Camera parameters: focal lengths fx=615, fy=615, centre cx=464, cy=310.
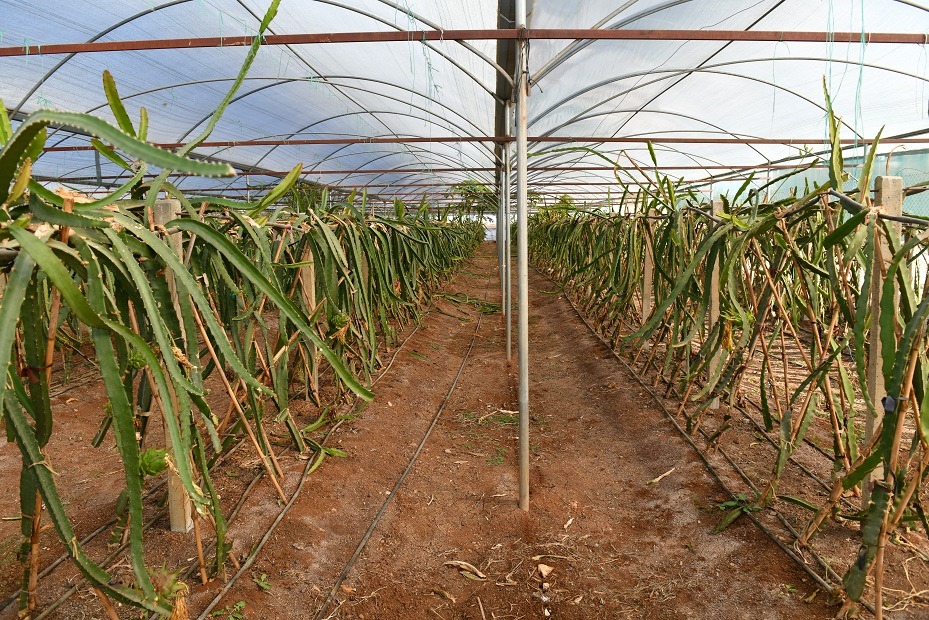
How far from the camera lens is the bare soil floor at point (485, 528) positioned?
66.5 inches

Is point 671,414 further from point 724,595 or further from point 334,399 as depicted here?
point 334,399

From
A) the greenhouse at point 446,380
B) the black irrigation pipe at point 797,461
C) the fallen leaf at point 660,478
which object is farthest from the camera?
the fallen leaf at point 660,478

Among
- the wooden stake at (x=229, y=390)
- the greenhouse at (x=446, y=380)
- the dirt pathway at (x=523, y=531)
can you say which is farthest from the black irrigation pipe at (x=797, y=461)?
the wooden stake at (x=229, y=390)

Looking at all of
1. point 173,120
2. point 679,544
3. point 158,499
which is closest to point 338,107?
point 173,120

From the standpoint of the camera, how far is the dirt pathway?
1.71 meters

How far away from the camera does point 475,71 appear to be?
15.5 feet

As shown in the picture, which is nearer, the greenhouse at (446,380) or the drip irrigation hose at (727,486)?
the greenhouse at (446,380)

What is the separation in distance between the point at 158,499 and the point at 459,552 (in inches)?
40.2

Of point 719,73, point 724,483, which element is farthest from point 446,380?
point 719,73

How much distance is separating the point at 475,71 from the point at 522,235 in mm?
2925

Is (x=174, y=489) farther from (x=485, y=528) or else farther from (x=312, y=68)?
(x=312, y=68)

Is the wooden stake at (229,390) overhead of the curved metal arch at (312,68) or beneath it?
beneath

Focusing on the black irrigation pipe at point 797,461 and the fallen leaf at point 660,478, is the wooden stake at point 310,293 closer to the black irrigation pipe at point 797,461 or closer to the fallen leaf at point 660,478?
the fallen leaf at point 660,478

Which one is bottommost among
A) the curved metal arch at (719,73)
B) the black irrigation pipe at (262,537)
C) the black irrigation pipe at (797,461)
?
the black irrigation pipe at (262,537)
